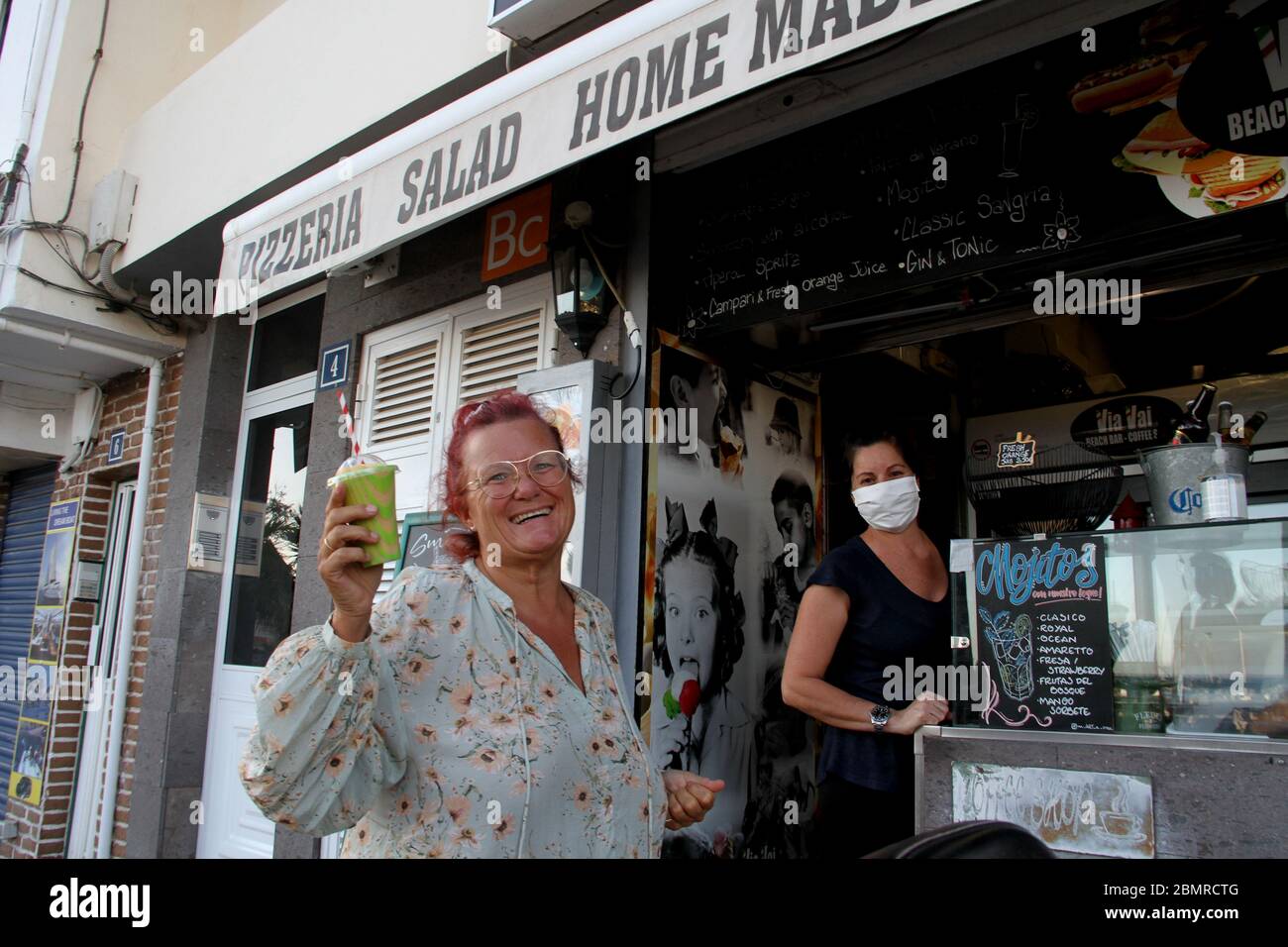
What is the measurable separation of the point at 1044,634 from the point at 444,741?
1.89 m

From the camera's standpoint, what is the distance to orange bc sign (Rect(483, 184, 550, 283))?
4.56 meters

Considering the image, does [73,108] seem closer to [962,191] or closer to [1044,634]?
[962,191]

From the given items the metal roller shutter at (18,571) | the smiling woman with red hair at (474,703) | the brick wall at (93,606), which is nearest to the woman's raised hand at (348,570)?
the smiling woman with red hair at (474,703)

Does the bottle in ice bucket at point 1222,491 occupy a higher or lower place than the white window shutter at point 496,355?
lower

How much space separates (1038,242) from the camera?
3182mm

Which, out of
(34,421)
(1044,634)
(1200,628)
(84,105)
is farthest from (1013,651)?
(34,421)

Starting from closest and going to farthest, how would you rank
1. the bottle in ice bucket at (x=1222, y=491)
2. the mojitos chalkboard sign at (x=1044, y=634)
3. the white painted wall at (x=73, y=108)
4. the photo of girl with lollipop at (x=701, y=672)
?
the bottle in ice bucket at (x=1222, y=491) → the mojitos chalkboard sign at (x=1044, y=634) → the photo of girl with lollipop at (x=701, y=672) → the white painted wall at (x=73, y=108)

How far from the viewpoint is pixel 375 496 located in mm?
1715

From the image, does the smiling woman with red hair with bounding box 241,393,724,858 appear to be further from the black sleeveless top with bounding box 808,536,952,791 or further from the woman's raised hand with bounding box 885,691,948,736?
the black sleeveless top with bounding box 808,536,952,791

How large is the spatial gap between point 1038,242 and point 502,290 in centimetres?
271

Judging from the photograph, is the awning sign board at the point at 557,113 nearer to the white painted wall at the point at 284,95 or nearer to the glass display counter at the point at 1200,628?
the white painted wall at the point at 284,95

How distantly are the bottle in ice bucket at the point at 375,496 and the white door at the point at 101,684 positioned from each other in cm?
645

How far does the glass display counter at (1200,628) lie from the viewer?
7.82ft
